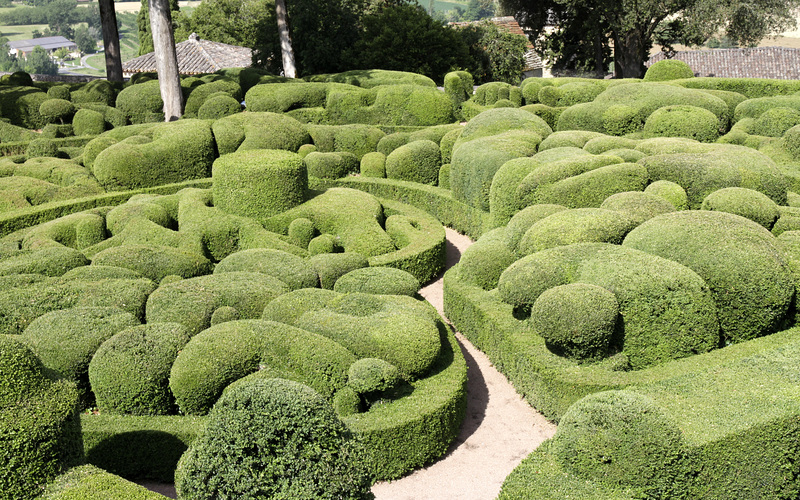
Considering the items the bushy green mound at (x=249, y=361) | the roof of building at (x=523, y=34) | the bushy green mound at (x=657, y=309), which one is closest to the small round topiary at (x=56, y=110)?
the bushy green mound at (x=249, y=361)

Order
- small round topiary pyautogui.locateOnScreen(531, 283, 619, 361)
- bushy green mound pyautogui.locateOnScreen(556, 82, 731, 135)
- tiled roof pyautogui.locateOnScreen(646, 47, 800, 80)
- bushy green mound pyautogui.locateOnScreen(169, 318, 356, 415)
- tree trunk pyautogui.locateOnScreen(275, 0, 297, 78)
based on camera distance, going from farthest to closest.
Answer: tiled roof pyautogui.locateOnScreen(646, 47, 800, 80) < tree trunk pyautogui.locateOnScreen(275, 0, 297, 78) < bushy green mound pyautogui.locateOnScreen(556, 82, 731, 135) < small round topiary pyautogui.locateOnScreen(531, 283, 619, 361) < bushy green mound pyautogui.locateOnScreen(169, 318, 356, 415)

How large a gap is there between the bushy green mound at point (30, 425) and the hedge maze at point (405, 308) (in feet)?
0.06

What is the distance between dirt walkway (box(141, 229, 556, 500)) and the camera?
8.26m

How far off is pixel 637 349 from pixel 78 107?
23.3 meters

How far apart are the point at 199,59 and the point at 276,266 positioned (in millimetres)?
28248

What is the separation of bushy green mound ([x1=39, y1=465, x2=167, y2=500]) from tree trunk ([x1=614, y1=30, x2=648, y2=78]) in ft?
115

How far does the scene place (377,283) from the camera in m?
11.5

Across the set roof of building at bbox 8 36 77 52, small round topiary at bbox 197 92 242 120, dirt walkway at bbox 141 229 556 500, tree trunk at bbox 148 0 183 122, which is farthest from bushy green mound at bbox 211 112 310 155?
roof of building at bbox 8 36 77 52

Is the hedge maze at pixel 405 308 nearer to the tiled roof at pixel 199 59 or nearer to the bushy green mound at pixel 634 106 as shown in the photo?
the bushy green mound at pixel 634 106

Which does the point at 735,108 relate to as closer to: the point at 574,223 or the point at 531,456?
the point at 574,223

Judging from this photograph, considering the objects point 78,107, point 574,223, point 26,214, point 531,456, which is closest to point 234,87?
point 78,107

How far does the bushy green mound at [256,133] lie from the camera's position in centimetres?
1956

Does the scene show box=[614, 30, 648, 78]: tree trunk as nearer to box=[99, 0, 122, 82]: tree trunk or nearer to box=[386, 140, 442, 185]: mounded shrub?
box=[386, 140, 442, 185]: mounded shrub

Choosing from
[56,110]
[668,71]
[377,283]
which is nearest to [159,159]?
[56,110]
